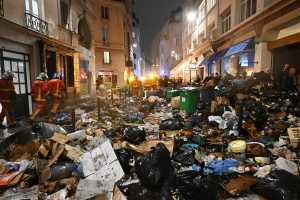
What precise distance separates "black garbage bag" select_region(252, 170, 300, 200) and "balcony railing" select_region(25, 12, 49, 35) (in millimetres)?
10822

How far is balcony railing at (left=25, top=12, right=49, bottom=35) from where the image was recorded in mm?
10344

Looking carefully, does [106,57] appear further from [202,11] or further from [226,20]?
[226,20]

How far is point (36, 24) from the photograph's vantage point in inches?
439

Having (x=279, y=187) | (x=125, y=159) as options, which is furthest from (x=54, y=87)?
(x=279, y=187)

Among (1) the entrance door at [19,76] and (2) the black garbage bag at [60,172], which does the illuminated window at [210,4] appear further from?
(2) the black garbage bag at [60,172]

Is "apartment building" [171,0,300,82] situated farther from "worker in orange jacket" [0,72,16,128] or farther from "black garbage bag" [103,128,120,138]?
"worker in orange jacket" [0,72,16,128]

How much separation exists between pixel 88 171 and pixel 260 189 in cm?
254

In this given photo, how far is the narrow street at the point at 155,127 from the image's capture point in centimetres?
337

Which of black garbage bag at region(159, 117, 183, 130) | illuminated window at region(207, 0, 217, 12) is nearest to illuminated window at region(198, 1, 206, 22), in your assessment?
illuminated window at region(207, 0, 217, 12)

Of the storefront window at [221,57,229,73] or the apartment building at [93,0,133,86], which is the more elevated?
the apartment building at [93,0,133,86]

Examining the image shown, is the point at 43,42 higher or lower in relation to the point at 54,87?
higher

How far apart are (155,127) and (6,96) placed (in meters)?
5.07

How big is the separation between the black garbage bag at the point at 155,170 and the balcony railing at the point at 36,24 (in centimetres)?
966

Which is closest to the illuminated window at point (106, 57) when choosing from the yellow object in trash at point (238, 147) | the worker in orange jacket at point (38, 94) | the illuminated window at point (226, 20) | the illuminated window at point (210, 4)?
the illuminated window at point (210, 4)
